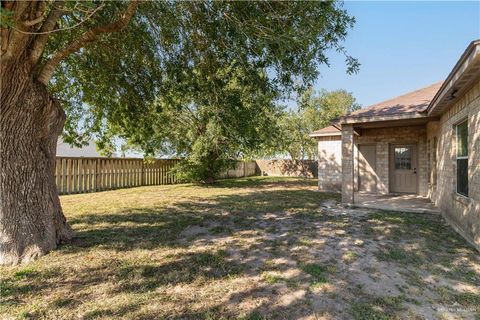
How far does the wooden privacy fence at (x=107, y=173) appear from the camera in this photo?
422 inches

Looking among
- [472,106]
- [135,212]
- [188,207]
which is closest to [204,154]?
[188,207]

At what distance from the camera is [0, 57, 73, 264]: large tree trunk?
363 cm

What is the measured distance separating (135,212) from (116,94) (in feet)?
10.3

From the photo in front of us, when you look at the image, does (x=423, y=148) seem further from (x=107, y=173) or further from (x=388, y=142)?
(x=107, y=173)

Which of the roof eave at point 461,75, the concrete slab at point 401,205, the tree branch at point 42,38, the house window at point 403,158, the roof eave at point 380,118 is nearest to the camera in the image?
the roof eave at point 461,75

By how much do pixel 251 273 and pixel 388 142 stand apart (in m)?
9.53

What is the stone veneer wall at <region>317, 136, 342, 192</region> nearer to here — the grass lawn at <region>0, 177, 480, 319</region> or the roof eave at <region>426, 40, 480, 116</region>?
the grass lawn at <region>0, 177, 480, 319</region>

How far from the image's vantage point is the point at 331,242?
4.71 m

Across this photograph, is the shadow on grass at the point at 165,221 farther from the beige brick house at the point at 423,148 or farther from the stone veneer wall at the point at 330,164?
the stone veneer wall at the point at 330,164

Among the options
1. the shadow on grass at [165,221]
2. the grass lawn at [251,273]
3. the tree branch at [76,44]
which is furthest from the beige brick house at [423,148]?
the tree branch at [76,44]

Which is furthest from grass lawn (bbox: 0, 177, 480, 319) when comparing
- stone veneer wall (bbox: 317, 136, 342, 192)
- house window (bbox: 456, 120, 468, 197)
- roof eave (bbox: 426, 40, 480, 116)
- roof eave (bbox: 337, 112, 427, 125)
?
stone veneer wall (bbox: 317, 136, 342, 192)

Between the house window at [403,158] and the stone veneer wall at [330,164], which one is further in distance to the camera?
the stone veneer wall at [330,164]

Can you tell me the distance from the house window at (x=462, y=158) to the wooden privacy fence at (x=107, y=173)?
1247 cm

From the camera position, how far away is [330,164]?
13.2m
